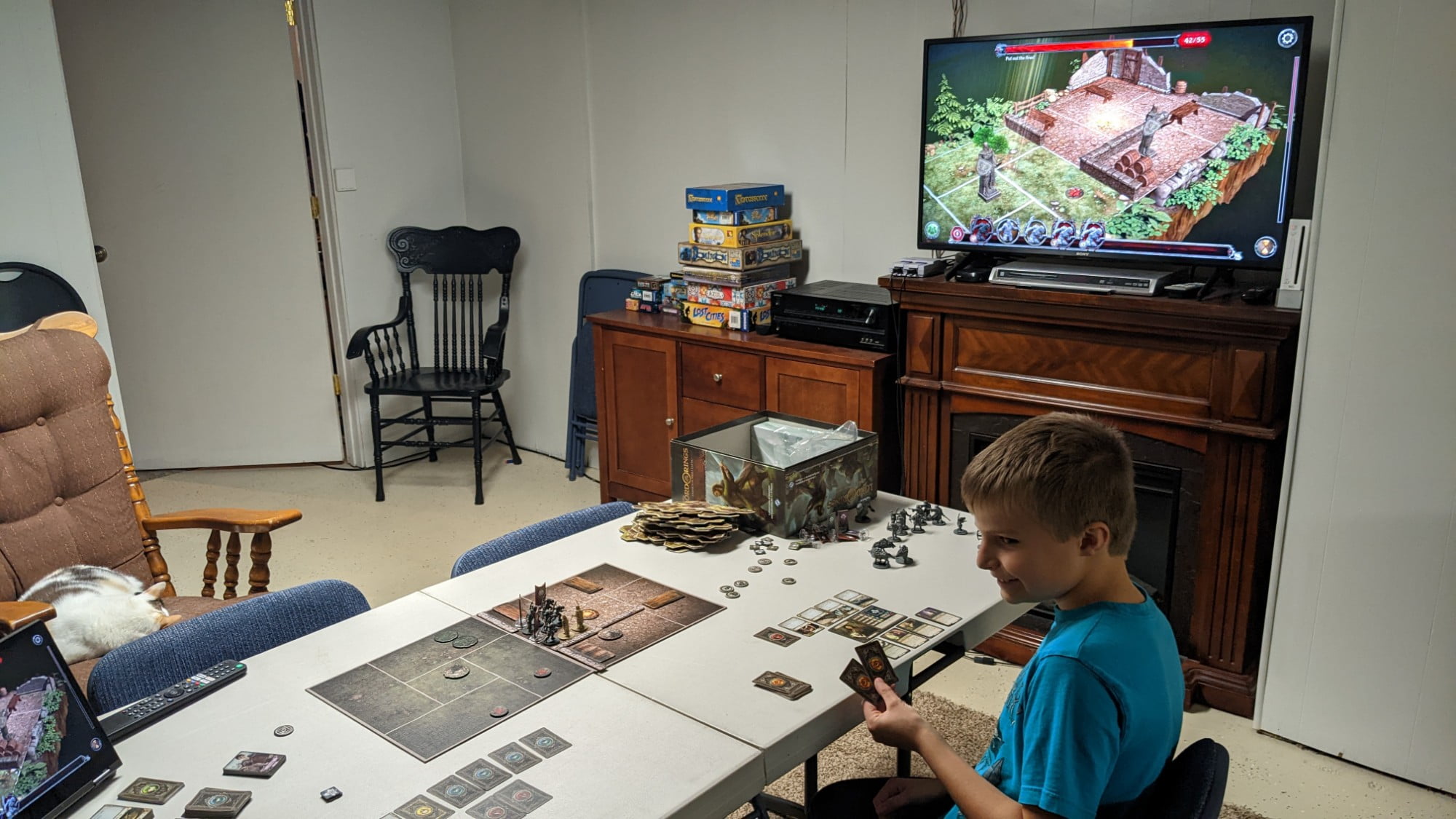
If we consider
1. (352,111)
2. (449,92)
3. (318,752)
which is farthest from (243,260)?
(318,752)

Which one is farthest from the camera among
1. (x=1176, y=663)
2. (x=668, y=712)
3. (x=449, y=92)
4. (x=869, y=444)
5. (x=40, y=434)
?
(x=449, y=92)

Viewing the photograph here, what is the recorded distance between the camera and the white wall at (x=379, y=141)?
4723 mm

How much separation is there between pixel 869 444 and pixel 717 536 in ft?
1.34

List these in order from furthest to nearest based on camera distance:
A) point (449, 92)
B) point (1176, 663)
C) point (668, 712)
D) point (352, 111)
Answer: point (449, 92)
point (352, 111)
point (668, 712)
point (1176, 663)

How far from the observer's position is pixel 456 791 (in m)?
1.39

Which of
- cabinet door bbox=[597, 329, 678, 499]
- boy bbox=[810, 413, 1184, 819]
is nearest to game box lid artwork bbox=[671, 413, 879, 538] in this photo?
boy bbox=[810, 413, 1184, 819]

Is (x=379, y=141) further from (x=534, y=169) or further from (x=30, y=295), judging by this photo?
(x=30, y=295)

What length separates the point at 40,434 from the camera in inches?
98.6

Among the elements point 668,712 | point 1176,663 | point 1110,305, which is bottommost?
point 668,712

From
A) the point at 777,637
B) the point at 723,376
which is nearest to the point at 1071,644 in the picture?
the point at 777,637

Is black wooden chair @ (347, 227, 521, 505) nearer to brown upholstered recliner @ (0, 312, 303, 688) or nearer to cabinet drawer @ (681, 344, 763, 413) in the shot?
cabinet drawer @ (681, 344, 763, 413)

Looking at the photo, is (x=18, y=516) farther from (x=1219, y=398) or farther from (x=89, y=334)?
(x=1219, y=398)

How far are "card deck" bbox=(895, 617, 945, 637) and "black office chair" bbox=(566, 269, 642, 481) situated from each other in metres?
2.89

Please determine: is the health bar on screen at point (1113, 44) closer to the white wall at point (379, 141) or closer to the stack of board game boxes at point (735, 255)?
the stack of board game boxes at point (735, 255)
